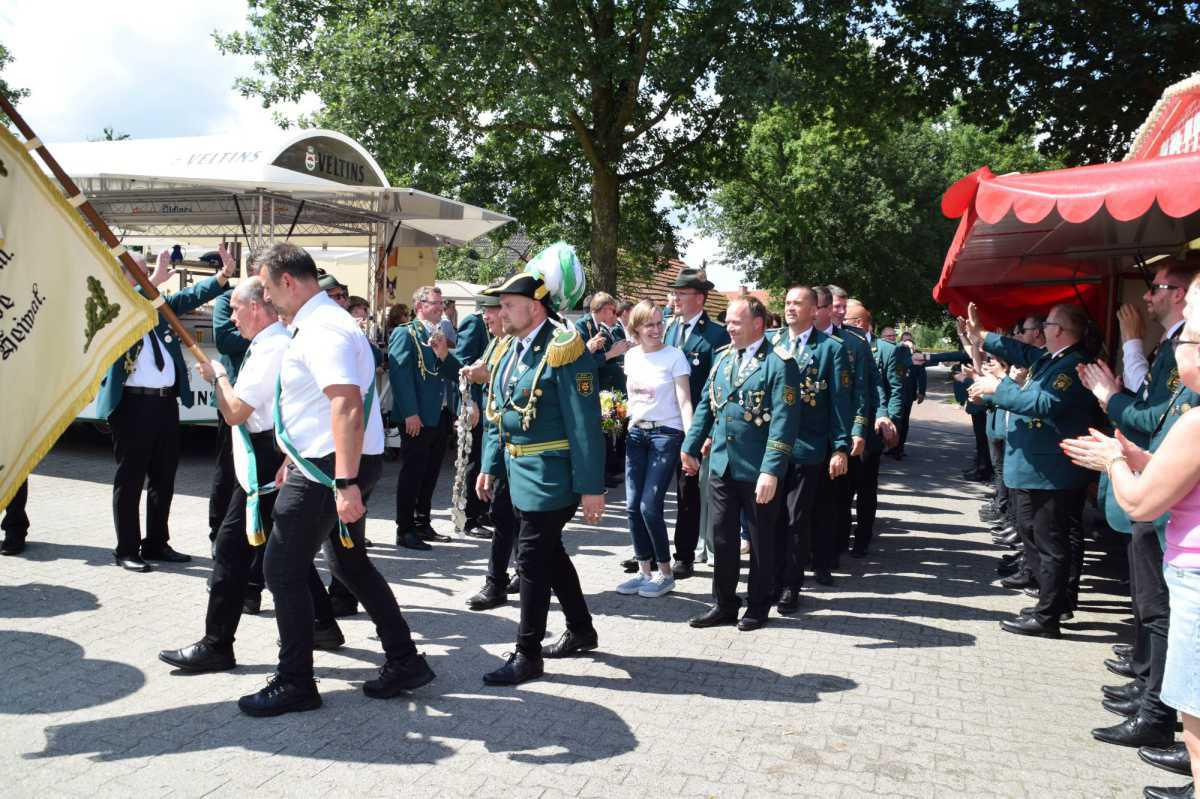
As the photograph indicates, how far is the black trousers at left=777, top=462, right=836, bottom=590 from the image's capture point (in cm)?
624

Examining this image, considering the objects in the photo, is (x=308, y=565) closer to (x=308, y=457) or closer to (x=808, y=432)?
(x=308, y=457)

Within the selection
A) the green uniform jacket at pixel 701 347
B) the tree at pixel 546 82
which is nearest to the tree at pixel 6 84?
the tree at pixel 546 82

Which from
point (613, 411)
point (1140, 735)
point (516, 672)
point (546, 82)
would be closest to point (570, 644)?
point (516, 672)

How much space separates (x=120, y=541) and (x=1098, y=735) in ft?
19.2

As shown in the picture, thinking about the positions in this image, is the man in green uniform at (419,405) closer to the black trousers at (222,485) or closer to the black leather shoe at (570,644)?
the black trousers at (222,485)

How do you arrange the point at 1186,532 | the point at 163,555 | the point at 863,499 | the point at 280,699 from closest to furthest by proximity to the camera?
the point at 1186,532 < the point at 280,699 < the point at 163,555 < the point at 863,499

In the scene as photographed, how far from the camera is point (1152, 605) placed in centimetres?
427

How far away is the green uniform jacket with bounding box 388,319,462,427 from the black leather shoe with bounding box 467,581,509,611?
200 centimetres

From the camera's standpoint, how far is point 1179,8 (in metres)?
12.8

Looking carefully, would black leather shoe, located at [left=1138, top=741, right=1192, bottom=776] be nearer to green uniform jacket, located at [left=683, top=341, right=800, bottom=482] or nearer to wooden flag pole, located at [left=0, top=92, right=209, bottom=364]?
green uniform jacket, located at [left=683, top=341, right=800, bottom=482]

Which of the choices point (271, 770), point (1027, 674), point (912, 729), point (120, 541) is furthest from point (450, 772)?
point (120, 541)

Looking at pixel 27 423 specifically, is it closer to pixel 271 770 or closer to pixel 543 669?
pixel 271 770

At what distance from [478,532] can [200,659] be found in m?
3.62

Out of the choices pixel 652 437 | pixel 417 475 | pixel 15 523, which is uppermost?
pixel 652 437
